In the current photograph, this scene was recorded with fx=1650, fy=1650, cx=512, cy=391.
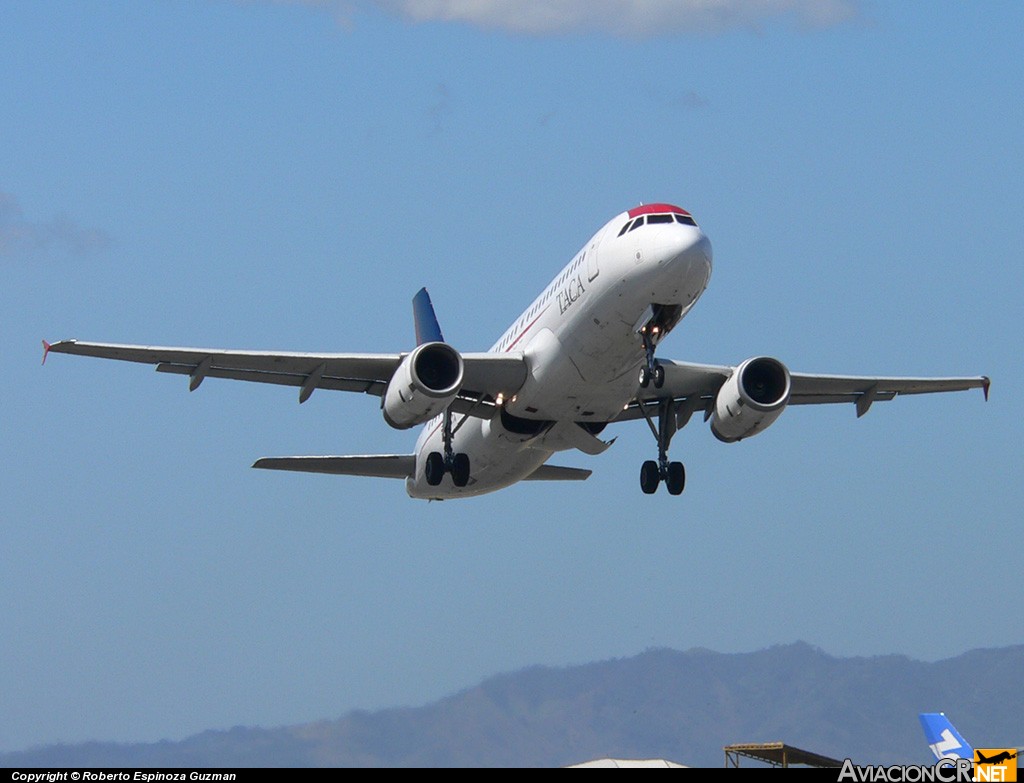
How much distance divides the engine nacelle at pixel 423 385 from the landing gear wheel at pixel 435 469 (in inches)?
139

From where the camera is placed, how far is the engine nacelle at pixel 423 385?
121ft

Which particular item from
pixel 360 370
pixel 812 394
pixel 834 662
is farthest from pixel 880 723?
pixel 360 370

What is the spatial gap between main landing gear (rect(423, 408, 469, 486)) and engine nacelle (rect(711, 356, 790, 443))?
6.35m

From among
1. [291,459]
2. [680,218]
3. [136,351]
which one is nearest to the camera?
[680,218]

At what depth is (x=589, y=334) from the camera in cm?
3597

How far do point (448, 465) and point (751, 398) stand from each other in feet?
Answer: 25.3

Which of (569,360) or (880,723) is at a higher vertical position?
(880,723)

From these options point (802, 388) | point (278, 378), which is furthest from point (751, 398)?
point (278, 378)

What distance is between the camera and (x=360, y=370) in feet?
131

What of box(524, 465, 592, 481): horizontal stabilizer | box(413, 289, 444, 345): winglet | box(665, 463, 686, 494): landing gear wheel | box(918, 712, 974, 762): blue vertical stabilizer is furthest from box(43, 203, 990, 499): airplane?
box(918, 712, 974, 762): blue vertical stabilizer

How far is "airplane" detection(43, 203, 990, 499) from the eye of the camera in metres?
35.0

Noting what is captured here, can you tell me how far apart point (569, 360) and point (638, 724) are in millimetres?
54092

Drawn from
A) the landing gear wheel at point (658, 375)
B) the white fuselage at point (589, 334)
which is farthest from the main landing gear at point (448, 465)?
the landing gear wheel at point (658, 375)

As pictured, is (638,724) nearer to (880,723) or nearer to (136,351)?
(880,723)
